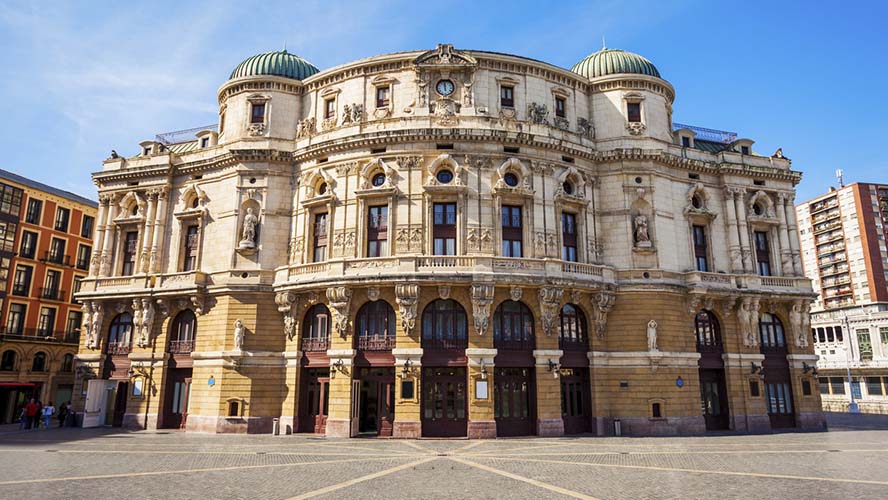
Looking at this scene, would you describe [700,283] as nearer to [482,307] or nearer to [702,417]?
[702,417]

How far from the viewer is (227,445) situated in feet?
107

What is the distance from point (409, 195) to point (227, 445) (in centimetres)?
1905

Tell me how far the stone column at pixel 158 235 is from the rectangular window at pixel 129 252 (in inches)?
95.7

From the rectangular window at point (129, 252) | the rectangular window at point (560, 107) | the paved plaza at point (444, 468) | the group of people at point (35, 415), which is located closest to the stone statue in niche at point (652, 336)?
the paved plaza at point (444, 468)

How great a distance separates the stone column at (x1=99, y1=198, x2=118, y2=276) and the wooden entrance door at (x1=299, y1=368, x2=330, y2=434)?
19662 millimetres

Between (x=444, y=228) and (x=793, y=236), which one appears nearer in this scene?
(x=444, y=228)

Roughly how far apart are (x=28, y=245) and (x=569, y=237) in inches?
2102

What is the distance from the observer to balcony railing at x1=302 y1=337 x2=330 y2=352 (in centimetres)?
3990

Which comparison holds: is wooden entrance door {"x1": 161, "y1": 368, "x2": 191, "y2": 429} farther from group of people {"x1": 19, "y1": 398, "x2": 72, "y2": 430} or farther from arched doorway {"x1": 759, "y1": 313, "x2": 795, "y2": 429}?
arched doorway {"x1": 759, "y1": 313, "x2": 795, "y2": 429}

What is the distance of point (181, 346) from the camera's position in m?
43.1

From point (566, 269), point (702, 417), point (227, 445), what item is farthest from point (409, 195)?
point (702, 417)

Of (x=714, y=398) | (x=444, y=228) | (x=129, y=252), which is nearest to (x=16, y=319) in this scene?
(x=129, y=252)

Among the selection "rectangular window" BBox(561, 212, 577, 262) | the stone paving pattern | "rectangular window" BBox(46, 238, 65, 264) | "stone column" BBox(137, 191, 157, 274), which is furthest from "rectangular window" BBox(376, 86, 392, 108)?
"rectangular window" BBox(46, 238, 65, 264)

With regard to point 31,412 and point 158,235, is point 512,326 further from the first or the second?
point 31,412
